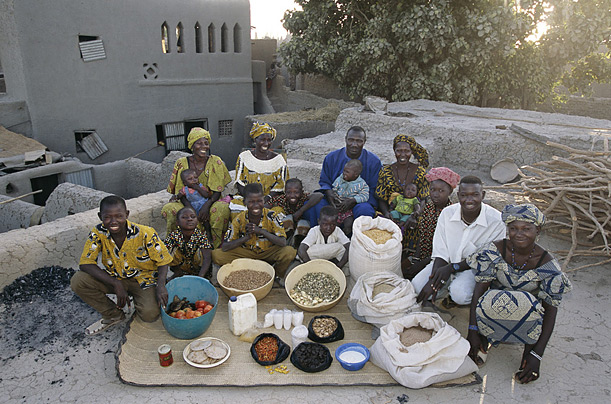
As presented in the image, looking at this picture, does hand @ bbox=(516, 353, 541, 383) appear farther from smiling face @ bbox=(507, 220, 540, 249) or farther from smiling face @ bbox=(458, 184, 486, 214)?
smiling face @ bbox=(458, 184, 486, 214)

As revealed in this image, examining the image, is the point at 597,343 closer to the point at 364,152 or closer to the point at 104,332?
the point at 364,152

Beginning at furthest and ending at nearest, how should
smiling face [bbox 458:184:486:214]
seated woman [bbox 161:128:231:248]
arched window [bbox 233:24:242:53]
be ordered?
arched window [bbox 233:24:242:53]
seated woman [bbox 161:128:231:248]
smiling face [bbox 458:184:486:214]

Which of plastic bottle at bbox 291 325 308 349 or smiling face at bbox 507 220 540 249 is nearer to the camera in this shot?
smiling face at bbox 507 220 540 249

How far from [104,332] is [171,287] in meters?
0.61

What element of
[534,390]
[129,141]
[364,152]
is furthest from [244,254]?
[129,141]

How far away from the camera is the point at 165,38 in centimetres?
1312

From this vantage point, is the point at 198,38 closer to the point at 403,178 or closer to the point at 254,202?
the point at 403,178

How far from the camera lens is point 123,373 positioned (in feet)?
9.55

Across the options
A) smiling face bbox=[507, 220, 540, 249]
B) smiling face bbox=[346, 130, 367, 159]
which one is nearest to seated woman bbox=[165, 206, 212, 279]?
smiling face bbox=[346, 130, 367, 159]

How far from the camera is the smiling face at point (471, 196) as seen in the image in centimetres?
328

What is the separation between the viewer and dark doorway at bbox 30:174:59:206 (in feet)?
28.8

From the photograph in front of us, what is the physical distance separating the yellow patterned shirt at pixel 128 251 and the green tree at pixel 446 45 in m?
8.46

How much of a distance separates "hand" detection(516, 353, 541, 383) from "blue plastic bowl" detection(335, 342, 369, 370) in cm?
105

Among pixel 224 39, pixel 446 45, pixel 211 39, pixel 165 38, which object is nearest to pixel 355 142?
pixel 446 45
